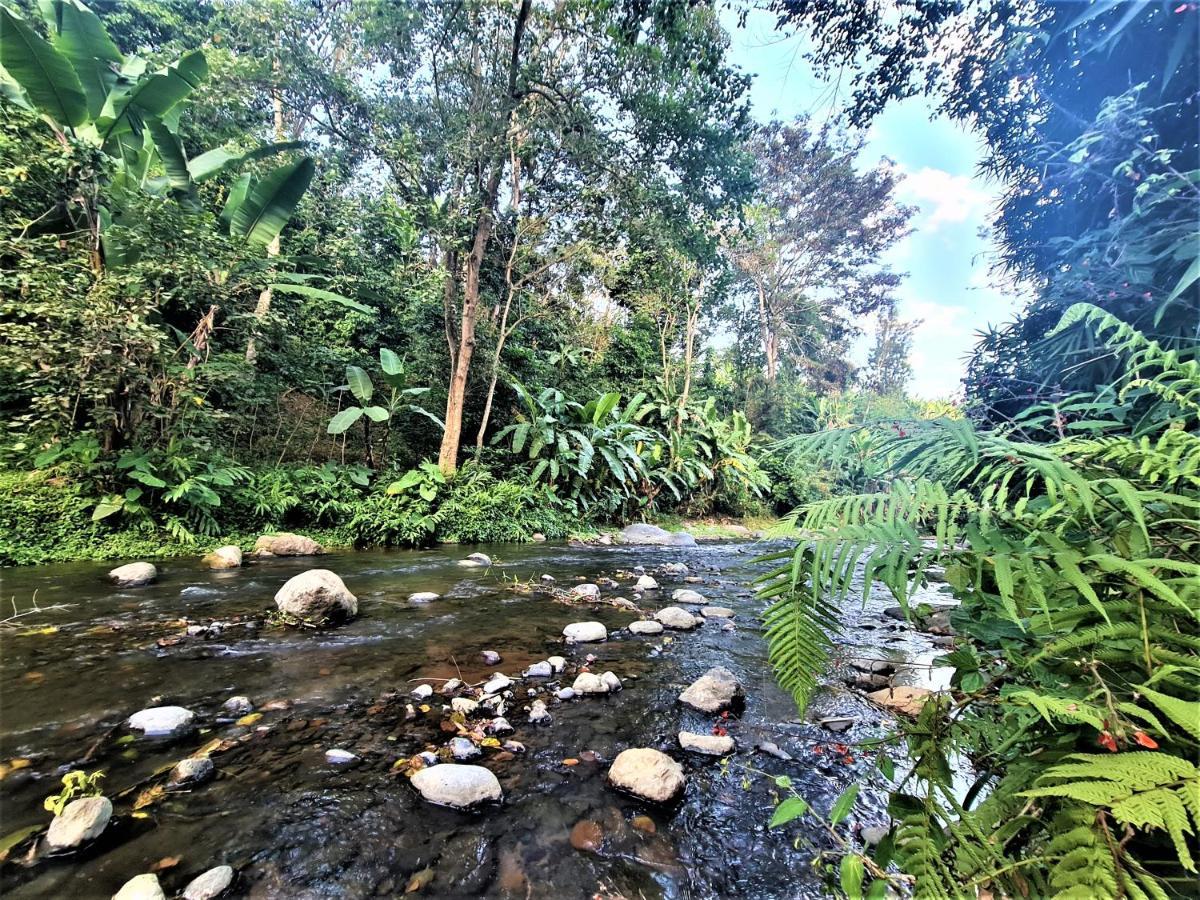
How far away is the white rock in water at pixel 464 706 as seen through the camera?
7.84 ft

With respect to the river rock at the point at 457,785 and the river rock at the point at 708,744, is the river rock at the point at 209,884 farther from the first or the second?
the river rock at the point at 708,744

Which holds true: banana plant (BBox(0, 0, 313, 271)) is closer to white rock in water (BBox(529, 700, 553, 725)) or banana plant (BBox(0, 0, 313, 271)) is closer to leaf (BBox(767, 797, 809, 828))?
white rock in water (BBox(529, 700, 553, 725))

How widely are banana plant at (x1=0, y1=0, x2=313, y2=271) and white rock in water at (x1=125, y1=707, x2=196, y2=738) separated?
5.16 meters

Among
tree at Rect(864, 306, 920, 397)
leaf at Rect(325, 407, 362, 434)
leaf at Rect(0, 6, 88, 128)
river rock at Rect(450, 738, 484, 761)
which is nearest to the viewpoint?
river rock at Rect(450, 738, 484, 761)

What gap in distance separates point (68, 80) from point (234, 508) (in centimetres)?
474

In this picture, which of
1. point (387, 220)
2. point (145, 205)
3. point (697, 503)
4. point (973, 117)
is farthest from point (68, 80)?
point (697, 503)

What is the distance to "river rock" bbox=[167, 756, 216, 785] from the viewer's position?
1.78m

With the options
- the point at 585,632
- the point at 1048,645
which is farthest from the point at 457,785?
the point at 1048,645

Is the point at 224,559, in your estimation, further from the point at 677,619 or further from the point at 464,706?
the point at 677,619

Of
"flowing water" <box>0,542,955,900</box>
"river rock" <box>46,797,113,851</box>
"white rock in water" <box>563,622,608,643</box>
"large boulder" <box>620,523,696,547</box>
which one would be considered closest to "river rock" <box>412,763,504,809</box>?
"flowing water" <box>0,542,955,900</box>

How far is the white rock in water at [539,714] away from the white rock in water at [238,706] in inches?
54.1

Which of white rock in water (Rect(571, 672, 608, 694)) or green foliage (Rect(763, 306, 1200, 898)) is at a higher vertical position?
green foliage (Rect(763, 306, 1200, 898))

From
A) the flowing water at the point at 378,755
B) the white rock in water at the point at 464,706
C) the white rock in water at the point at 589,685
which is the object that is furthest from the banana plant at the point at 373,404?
the white rock in water at the point at 589,685

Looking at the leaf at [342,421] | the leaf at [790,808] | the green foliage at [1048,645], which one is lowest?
the leaf at [790,808]
